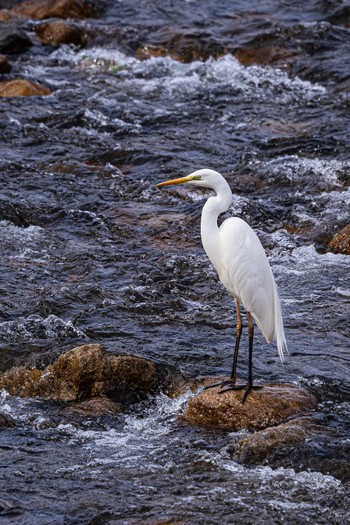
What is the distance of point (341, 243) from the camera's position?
22.6 ft

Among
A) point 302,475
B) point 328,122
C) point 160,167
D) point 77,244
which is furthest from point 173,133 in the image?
point 302,475

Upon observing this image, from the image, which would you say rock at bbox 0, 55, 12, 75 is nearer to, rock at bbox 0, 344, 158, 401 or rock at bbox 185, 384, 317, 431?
rock at bbox 0, 344, 158, 401

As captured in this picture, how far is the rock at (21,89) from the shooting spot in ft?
31.1

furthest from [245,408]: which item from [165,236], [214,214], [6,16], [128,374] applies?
[6,16]

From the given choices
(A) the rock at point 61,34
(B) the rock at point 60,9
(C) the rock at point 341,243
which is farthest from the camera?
(B) the rock at point 60,9

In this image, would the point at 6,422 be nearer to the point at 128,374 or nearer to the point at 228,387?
the point at 128,374

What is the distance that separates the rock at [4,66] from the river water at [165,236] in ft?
1.53

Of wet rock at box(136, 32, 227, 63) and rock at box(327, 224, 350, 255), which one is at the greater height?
wet rock at box(136, 32, 227, 63)

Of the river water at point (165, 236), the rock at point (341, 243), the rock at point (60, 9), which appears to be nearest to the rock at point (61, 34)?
the river water at point (165, 236)

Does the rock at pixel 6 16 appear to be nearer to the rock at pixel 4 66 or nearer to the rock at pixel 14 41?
the rock at pixel 14 41

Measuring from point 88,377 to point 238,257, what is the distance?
1.05m

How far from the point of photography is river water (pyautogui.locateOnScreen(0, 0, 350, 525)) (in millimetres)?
4191

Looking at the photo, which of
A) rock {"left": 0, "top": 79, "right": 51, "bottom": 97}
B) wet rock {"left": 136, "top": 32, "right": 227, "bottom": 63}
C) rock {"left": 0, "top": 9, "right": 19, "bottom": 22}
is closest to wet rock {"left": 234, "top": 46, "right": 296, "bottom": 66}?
wet rock {"left": 136, "top": 32, "right": 227, "bottom": 63}

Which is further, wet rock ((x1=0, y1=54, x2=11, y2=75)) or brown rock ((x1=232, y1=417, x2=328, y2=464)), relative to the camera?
wet rock ((x1=0, y1=54, x2=11, y2=75))
